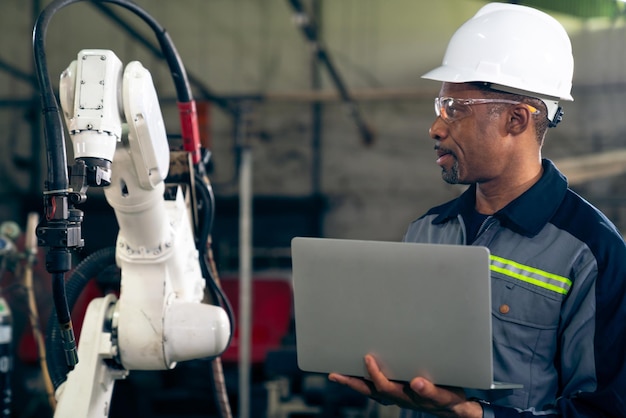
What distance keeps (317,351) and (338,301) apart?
0.42ft

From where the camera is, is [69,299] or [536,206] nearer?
[536,206]

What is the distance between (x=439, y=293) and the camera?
51.7 inches

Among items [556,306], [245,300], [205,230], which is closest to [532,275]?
[556,306]

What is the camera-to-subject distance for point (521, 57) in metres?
1.58

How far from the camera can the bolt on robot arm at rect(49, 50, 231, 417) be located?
55.4 inches

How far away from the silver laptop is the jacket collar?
321mm

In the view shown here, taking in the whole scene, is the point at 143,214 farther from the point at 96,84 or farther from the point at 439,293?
the point at 439,293

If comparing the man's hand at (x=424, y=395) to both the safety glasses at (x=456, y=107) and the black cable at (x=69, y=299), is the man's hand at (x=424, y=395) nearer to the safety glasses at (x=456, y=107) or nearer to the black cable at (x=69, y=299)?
the safety glasses at (x=456, y=107)

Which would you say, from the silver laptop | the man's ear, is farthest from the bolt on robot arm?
the man's ear

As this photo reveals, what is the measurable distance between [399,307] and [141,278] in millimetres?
614

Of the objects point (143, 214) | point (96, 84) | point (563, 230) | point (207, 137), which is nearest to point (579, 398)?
point (563, 230)

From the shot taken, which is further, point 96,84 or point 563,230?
point 563,230

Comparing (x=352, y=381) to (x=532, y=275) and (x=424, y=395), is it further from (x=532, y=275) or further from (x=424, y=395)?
(x=532, y=275)

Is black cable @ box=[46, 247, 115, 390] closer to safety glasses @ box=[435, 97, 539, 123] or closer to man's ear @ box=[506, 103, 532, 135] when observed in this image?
safety glasses @ box=[435, 97, 539, 123]
